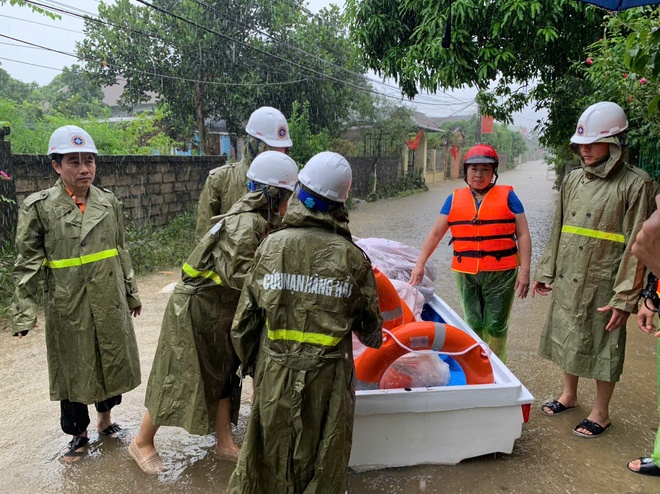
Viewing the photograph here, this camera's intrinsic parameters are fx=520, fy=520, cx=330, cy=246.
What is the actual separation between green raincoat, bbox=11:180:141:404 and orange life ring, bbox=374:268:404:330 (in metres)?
1.56

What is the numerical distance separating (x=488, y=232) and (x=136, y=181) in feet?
23.1

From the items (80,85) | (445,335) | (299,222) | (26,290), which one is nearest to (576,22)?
(445,335)

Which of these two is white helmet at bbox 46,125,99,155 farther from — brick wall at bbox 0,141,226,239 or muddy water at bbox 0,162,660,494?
brick wall at bbox 0,141,226,239

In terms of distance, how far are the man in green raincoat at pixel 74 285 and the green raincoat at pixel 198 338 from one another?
0.38 meters

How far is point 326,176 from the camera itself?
217 centimetres

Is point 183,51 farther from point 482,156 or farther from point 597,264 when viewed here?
point 597,264

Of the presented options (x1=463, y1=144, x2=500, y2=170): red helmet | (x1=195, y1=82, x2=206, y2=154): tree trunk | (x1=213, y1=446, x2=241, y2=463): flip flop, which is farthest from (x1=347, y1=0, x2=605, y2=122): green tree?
(x1=195, y1=82, x2=206, y2=154): tree trunk

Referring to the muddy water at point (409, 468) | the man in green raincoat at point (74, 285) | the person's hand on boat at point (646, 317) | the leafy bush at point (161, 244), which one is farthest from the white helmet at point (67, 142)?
the leafy bush at point (161, 244)

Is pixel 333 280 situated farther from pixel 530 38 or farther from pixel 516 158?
pixel 516 158

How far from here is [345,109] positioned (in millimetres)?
18656

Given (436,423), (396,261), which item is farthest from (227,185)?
(436,423)

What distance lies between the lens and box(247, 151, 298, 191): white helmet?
2650mm

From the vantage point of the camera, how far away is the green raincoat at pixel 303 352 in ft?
7.12

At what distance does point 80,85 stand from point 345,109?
43.2ft
